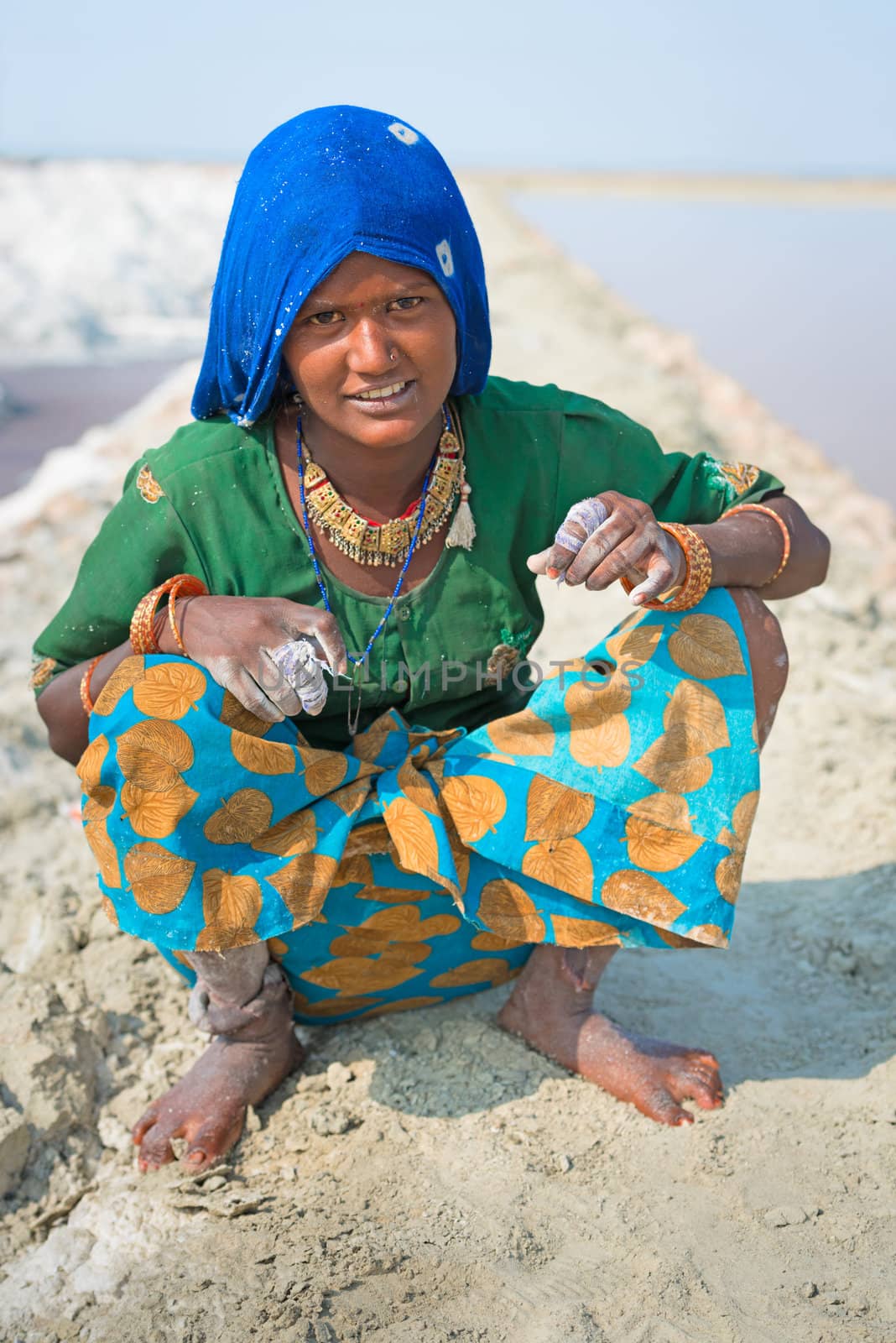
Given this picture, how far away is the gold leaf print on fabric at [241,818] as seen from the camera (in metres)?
1.76

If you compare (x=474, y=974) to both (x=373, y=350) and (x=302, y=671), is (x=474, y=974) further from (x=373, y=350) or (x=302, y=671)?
(x=373, y=350)

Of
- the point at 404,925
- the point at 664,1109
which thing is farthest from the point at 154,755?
the point at 664,1109

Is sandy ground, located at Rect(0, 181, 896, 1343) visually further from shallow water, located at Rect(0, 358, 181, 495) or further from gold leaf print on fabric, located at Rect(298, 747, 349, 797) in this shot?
shallow water, located at Rect(0, 358, 181, 495)

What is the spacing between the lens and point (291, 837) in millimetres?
1826

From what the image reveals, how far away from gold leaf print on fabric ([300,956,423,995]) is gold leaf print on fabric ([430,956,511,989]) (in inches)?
2.4

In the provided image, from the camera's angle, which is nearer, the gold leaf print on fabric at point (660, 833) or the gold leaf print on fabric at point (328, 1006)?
the gold leaf print on fabric at point (660, 833)

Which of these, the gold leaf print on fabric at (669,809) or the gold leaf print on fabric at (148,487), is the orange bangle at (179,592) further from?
the gold leaf print on fabric at (669,809)

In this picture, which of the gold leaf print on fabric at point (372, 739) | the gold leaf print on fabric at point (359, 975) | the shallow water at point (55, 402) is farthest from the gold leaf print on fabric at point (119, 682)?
the shallow water at point (55, 402)

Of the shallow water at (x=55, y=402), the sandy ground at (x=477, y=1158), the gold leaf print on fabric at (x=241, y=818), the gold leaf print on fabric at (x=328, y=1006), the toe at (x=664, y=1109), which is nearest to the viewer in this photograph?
the sandy ground at (x=477, y=1158)

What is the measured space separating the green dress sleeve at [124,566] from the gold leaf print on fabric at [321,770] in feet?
1.05

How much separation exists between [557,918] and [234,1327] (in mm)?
709

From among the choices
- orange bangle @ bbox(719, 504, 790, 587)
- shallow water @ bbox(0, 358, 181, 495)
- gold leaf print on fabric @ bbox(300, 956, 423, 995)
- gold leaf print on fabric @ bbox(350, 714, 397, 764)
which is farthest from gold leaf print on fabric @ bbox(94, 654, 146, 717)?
shallow water @ bbox(0, 358, 181, 495)

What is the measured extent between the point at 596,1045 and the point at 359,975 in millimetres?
404

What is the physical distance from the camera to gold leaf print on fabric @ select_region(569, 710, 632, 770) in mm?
1855
